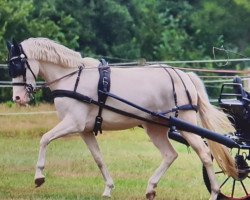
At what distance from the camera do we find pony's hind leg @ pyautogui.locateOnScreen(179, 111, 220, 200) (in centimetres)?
940

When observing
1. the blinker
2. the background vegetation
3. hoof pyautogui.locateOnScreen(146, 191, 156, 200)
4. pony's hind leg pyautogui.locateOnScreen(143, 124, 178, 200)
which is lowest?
the background vegetation

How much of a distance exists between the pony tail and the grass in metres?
0.59

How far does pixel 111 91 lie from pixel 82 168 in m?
3.45

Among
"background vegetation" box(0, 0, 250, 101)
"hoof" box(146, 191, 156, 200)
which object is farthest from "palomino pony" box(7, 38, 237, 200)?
"background vegetation" box(0, 0, 250, 101)

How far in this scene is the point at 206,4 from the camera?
40844mm

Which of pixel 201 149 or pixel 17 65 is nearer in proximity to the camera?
pixel 17 65

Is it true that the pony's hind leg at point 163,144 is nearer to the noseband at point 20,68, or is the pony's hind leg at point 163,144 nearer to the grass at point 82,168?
the grass at point 82,168

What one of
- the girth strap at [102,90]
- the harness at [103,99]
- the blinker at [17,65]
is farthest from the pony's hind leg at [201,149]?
the blinker at [17,65]

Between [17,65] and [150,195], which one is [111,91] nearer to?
[17,65]

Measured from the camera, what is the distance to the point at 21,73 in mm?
9492

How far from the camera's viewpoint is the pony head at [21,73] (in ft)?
31.0

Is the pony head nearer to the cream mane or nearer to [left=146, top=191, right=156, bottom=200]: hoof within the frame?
the cream mane

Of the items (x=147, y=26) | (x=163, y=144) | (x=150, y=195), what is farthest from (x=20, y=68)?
(x=147, y=26)

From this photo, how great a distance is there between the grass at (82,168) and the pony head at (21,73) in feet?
3.57
